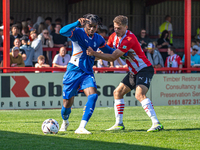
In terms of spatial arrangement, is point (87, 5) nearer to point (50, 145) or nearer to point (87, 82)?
point (87, 82)

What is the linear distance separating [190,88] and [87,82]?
6.50 metres

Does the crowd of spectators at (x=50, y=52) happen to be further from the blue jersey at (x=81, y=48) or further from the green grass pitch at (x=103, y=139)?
the green grass pitch at (x=103, y=139)

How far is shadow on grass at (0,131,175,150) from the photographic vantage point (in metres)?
4.72

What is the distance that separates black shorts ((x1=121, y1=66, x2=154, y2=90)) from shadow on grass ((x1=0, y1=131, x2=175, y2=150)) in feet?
4.95

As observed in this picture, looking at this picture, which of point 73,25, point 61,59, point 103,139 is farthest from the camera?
point 61,59

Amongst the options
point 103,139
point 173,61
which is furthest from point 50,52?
point 103,139

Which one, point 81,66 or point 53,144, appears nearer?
point 53,144

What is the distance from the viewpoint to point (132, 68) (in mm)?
6617

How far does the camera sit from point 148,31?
20.5 meters

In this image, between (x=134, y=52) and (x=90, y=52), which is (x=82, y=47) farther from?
(x=134, y=52)

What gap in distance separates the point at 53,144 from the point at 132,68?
91.8 inches

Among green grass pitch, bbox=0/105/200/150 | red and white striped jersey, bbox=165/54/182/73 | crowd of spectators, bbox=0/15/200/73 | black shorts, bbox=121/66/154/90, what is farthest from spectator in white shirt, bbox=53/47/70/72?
black shorts, bbox=121/66/154/90

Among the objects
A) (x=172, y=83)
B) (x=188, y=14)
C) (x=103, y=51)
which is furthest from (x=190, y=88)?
(x=103, y=51)

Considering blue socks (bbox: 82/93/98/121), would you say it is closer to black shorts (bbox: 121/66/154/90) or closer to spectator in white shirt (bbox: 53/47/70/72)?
black shorts (bbox: 121/66/154/90)
